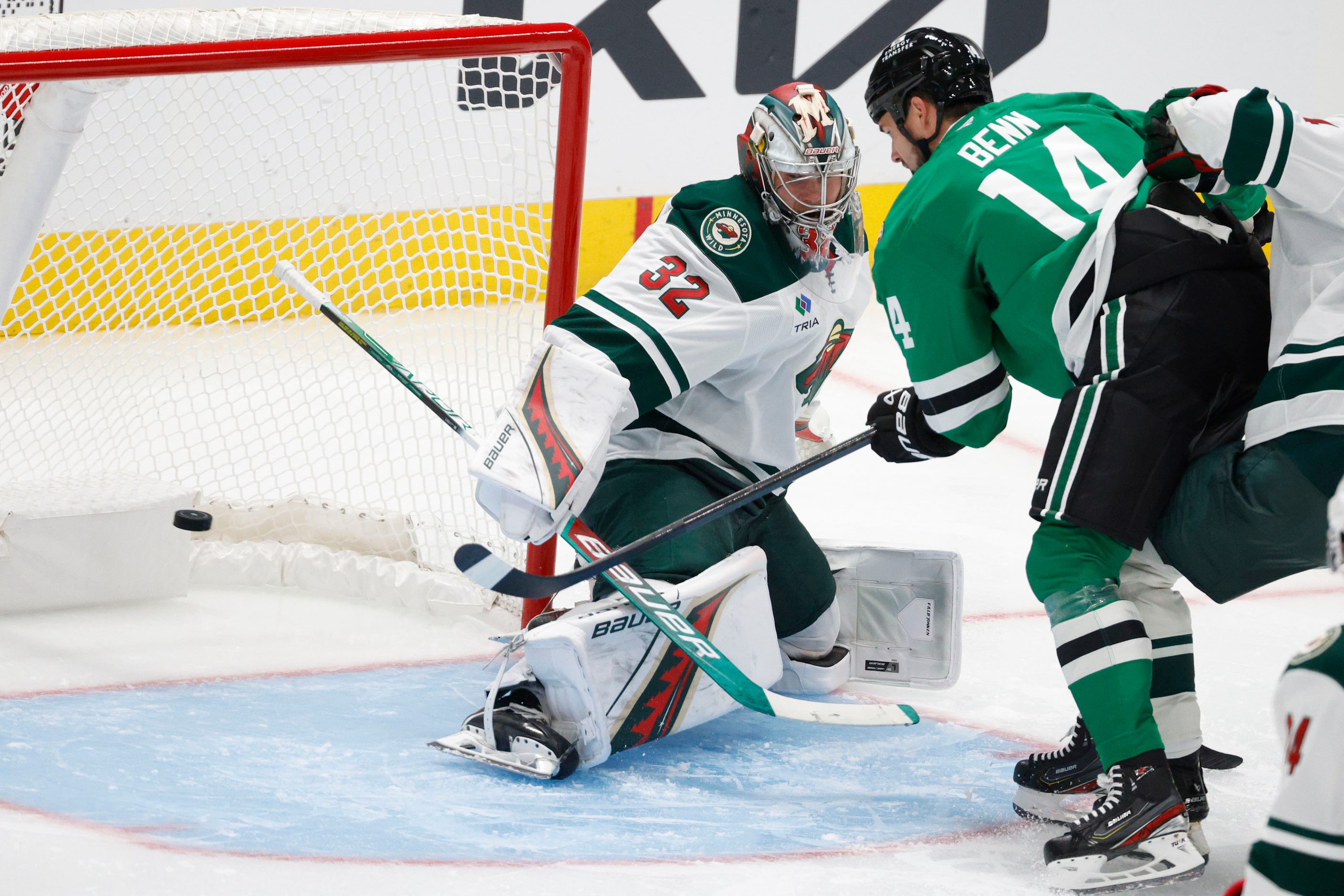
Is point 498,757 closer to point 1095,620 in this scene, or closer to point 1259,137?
point 1095,620

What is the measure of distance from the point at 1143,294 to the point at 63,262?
8.68ft

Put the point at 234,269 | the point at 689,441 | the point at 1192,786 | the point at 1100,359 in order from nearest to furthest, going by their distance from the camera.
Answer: the point at 1100,359 → the point at 1192,786 → the point at 689,441 → the point at 234,269

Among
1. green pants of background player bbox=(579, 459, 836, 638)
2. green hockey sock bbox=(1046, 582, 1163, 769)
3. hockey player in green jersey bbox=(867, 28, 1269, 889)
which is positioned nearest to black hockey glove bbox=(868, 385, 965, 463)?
hockey player in green jersey bbox=(867, 28, 1269, 889)

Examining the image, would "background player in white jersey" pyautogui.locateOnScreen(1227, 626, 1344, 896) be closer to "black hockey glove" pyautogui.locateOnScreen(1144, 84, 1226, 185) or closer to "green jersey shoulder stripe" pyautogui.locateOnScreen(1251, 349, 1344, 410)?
"green jersey shoulder stripe" pyautogui.locateOnScreen(1251, 349, 1344, 410)

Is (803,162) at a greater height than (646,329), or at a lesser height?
greater

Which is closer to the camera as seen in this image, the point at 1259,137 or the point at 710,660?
the point at 1259,137

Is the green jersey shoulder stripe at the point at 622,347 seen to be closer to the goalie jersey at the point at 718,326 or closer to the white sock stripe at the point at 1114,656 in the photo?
the goalie jersey at the point at 718,326

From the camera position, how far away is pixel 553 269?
2.45 m

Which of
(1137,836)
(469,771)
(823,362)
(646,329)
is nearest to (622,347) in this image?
(646,329)

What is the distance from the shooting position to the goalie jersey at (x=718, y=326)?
2.05 meters

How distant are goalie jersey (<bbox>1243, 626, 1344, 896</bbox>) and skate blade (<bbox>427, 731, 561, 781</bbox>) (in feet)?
3.57

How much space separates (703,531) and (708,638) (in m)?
0.24

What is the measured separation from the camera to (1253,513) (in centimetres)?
156

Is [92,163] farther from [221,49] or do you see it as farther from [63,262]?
A: [221,49]
